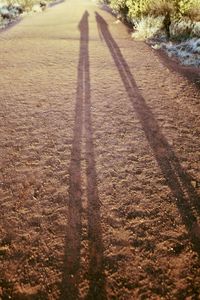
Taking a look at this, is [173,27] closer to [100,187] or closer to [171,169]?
[171,169]

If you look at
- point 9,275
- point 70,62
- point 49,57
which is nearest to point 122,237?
point 9,275

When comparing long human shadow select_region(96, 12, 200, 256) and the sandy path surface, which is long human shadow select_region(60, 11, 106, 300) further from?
long human shadow select_region(96, 12, 200, 256)

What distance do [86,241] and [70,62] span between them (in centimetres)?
766

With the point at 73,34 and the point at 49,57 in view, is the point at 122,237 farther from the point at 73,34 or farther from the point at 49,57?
the point at 73,34

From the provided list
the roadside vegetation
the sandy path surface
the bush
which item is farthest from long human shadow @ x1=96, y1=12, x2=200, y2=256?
the bush

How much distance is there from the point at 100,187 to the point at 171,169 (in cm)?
118

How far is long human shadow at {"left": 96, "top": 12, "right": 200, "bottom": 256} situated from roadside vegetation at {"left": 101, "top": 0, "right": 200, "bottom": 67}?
4.42 meters

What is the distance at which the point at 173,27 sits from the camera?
12.9 metres

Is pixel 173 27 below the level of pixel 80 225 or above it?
above

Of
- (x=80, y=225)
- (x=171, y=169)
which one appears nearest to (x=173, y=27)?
(x=171, y=169)

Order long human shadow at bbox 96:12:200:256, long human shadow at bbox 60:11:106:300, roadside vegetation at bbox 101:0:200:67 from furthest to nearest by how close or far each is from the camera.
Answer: roadside vegetation at bbox 101:0:200:67 → long human shadow at bbox 96:12:200:256 → long human shadow at bbox 60:11:106:300

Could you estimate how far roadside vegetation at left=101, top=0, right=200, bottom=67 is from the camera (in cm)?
1108

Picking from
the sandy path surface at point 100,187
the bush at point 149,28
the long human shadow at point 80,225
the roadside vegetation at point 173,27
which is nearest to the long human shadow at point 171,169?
the sandy path surface at point 100,187

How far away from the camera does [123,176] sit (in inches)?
180
